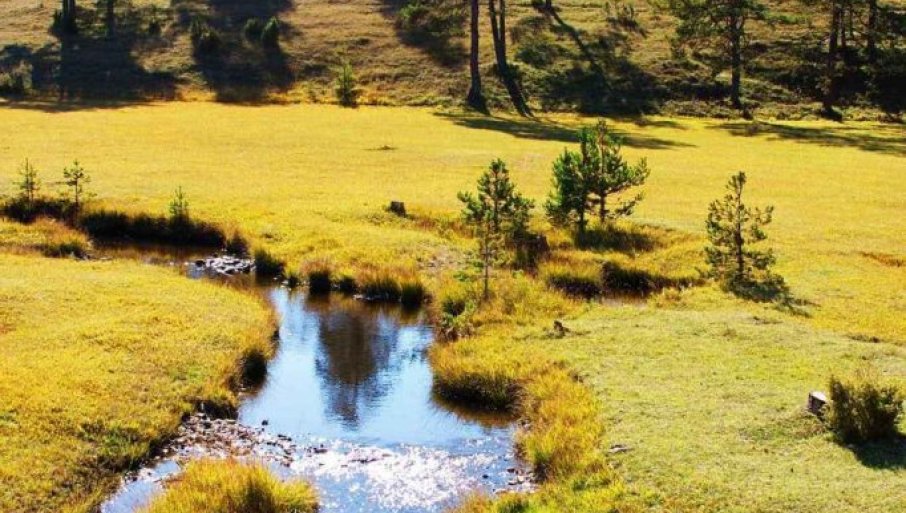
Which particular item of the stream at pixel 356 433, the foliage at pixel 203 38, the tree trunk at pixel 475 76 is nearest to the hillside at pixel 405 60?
the foliage at pixel 203 38

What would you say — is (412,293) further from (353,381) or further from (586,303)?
(353,381)

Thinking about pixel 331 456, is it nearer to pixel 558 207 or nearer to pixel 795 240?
pixel 558 207

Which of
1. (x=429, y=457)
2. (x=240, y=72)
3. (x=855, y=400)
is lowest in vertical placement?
(x=429, y=457)

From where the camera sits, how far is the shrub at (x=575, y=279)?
26656 millimetres

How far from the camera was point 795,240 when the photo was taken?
30.7 meters

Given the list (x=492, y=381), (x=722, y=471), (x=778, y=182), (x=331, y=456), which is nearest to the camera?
(x=722, y=471)

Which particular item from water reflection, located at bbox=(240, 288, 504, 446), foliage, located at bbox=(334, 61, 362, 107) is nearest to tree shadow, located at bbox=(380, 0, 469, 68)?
foliage, located at bbox=(334, 61, 362, 107)

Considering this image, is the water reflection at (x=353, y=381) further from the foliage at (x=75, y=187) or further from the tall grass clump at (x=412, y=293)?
the foliage at (x=75, y=187)

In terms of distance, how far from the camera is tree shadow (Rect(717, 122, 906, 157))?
2160 inches

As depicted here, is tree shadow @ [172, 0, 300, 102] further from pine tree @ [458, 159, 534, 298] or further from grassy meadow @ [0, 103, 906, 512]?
pine tree @ [458, 159, 534, 298]

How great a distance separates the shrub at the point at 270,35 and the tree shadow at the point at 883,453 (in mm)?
70517

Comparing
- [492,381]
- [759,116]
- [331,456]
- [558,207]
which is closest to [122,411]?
[331,456]

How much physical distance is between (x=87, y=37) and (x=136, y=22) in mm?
4879

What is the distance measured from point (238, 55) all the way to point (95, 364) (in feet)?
207
